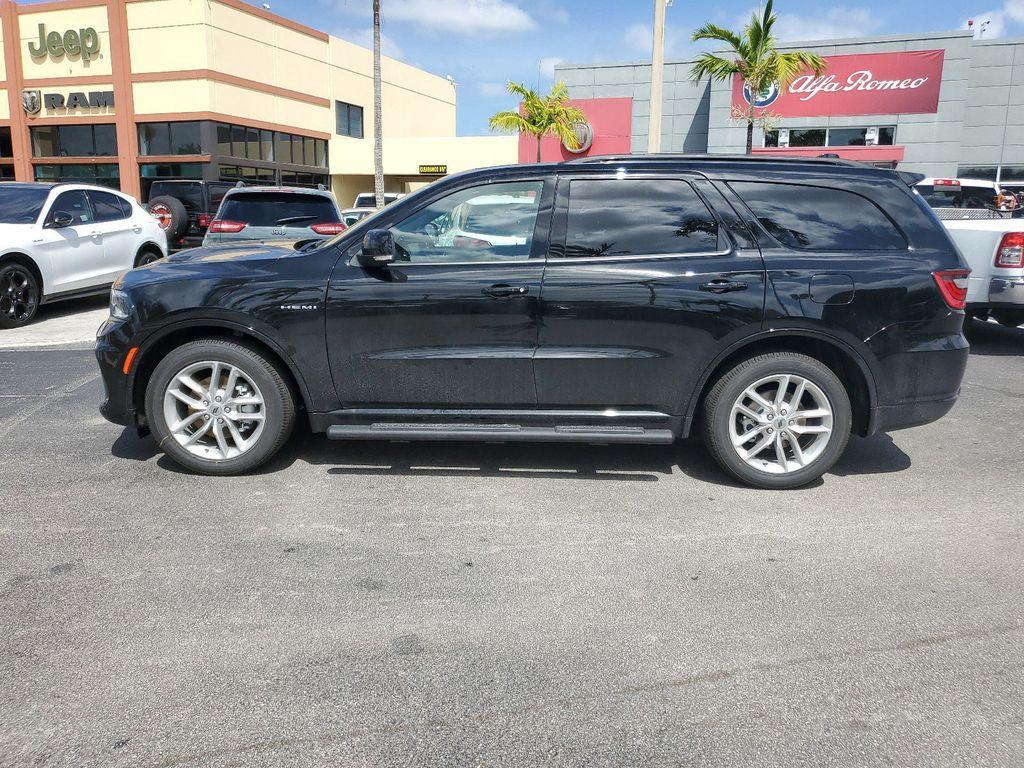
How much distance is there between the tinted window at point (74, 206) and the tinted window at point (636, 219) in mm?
8725

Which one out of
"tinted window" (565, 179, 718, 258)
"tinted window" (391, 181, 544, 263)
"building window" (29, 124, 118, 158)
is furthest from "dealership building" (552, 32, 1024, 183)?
"tinted window" (391, 181, 544, 263)

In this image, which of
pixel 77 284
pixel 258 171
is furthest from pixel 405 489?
pixel 258 171

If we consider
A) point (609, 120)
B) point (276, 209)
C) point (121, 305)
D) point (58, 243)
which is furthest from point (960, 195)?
point (609, 120)

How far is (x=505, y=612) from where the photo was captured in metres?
3.10

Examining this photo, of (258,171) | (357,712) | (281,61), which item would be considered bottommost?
(357,712)

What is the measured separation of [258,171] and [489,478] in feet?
108

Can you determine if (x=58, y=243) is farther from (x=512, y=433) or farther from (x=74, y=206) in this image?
(x=512, y=433)

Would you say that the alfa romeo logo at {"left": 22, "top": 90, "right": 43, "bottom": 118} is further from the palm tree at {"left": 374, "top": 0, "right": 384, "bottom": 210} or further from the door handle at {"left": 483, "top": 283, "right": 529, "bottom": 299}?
the door handle at {"left": 483, "top": 283, "right": 529, "bottom": 299}

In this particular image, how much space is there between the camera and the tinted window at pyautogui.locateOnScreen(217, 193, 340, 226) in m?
10.6

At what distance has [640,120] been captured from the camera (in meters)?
30.4

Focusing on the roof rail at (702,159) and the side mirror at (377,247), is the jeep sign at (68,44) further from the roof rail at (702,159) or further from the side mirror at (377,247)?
the roof rail at (702,159)

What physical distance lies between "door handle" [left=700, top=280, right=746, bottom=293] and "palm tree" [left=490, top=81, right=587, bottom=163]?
22752 mm

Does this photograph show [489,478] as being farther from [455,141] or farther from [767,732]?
[455,141]

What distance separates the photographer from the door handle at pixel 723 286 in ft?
14.0
